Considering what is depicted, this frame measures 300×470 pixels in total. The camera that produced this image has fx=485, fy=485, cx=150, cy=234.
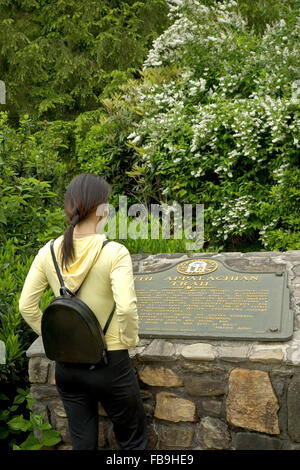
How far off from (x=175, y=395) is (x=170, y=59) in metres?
6.01

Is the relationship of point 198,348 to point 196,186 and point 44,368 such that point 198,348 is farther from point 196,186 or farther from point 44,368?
point 196,186

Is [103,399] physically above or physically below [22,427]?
above

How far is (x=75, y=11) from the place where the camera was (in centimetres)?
1179

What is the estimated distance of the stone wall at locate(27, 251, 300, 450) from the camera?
265 centimetres

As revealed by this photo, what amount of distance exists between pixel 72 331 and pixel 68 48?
10955 millimetres

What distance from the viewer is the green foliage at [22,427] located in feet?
9.50

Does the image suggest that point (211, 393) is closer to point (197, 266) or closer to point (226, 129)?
point (197, 266)

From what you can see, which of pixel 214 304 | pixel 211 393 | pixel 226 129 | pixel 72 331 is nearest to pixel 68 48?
pixel 226 129

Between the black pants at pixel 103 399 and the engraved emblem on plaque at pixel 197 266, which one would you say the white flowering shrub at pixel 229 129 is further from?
the black pants at pixel 103 399

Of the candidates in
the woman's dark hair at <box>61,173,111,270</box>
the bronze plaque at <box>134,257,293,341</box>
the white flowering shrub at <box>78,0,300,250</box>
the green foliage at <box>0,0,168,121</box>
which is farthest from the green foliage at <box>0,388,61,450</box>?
the green foliage at <box>0,0,168,121</box>

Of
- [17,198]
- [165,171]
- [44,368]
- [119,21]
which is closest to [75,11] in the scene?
[119,21]

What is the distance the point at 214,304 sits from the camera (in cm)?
315

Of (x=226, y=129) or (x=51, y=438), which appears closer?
(x=51, y=438)
